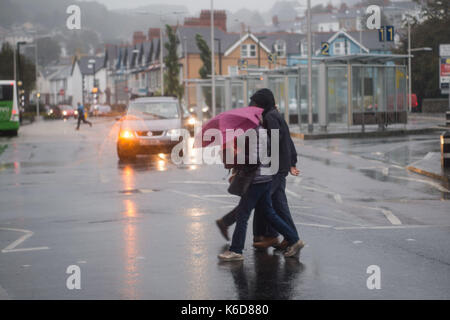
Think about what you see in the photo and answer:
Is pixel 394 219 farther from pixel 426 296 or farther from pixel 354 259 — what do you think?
pixel 426 296

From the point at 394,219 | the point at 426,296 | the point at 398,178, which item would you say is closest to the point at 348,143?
the point at 398,178

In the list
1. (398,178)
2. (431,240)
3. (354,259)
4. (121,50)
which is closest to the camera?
(354,259)

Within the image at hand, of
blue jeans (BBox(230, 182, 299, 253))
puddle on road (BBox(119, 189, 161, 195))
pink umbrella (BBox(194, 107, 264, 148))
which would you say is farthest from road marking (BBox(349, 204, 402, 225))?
puddle on road (BBox(119, 189, 161, 195))

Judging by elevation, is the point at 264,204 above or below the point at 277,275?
above

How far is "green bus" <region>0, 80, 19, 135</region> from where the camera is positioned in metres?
41.4

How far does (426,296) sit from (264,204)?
2302 millimetres

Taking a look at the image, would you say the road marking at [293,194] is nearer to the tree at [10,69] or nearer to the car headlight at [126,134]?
the car headlight at [126,134]

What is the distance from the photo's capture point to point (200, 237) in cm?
902

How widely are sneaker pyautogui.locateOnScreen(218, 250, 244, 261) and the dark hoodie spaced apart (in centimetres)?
104

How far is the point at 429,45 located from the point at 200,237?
58252 millimetres

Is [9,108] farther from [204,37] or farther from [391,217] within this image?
[204,37]

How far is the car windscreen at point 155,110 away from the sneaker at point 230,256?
1481 centimetres

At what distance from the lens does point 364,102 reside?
34.4 meters

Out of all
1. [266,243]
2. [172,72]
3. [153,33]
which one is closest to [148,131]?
[266,243]
